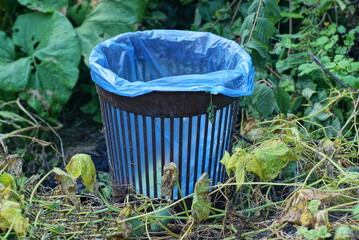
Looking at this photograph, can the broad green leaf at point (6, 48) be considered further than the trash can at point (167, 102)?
Yes

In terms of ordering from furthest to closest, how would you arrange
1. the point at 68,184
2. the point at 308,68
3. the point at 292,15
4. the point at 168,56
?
the point at 292,15
the point at 308,68
the point at 168,56
the point at 68,184

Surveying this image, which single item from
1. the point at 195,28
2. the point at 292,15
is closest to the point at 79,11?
the point at 195,28

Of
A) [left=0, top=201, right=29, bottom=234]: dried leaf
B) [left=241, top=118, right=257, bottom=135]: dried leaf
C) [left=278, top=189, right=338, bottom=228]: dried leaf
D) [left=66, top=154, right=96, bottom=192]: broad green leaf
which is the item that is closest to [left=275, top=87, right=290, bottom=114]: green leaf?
[left=241, top=118, right=257, bottom=135]: dried leaf

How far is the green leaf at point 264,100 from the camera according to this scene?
7.55 ft

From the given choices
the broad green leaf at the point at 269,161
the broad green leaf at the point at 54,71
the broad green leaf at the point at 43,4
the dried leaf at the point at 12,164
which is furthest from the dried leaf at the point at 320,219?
the broad green leaf at the point at 43,4

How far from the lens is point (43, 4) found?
9.50 feet

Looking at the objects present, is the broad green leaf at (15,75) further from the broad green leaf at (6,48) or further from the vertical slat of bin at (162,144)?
the vertical slat of bin at (162,144)

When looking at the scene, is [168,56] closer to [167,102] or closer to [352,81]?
[167,102]

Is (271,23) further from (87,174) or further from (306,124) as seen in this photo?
(87,174)

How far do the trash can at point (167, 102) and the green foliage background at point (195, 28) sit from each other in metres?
0.37

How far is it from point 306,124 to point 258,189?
71 centimetres

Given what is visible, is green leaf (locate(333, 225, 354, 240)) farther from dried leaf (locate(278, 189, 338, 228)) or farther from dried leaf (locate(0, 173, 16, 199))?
dried leaf (locate(0, 173, 16, 199))

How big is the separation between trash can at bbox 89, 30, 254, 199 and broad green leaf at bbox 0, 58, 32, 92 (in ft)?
2.60

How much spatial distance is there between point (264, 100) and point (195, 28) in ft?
2.92
